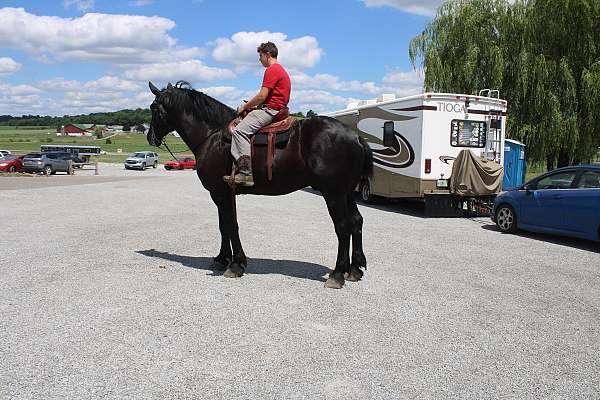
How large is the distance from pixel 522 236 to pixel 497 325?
670cm

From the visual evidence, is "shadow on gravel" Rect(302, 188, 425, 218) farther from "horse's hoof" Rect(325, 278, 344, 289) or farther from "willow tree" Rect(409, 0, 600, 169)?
"horse's hoof" Rect(325, 278, 344, 289)

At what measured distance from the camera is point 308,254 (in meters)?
8.73

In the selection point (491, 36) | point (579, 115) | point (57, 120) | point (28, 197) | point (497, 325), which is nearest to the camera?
point (497, 325)

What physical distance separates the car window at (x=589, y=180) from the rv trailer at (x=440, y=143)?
411 centimetres

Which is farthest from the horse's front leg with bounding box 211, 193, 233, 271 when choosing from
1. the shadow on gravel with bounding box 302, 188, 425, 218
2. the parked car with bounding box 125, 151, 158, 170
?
the parked car with bounding box 125, 151, 158, 170

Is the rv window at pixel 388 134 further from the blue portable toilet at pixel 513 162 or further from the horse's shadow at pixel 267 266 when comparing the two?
the horse's shadow at pixel 267 266

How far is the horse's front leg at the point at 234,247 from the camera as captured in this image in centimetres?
707

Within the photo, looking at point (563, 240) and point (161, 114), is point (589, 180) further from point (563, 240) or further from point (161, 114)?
point (161, 114)

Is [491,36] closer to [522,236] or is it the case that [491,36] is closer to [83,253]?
[522,236]

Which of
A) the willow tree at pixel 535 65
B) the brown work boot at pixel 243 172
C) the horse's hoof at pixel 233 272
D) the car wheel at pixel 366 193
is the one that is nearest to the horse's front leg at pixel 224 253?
the horse's hoof at pixel 233 272

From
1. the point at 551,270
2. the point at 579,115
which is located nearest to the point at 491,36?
the point at 579,115

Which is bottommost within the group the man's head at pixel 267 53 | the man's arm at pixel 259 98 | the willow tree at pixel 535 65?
the man's arm at pixel 259 98

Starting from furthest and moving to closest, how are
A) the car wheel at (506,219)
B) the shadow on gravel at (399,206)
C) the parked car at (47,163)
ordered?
1. the parked car at (47,163)
2. the shadow on gravel at (399,206)
3. the car wheel at (506,219)

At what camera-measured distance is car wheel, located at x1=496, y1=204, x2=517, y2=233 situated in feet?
38.2
